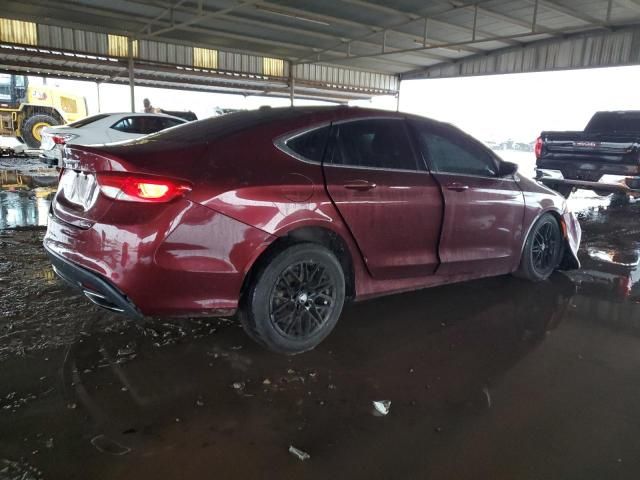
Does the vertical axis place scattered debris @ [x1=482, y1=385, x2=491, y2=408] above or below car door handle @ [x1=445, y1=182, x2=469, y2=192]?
below

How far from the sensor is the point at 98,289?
8.13 feet

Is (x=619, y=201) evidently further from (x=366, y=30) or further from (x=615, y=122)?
(x=366, y=30)

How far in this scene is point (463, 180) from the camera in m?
3.65

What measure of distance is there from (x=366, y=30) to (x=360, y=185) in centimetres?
1326

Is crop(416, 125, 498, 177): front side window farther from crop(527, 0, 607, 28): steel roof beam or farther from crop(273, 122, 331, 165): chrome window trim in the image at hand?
crop(527, 0, 607, 28): steel roof beam

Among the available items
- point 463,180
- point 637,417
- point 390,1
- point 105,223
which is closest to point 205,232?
point 105,223

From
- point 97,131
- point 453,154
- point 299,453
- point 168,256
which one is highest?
point 97,131

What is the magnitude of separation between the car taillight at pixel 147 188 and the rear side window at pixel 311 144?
28.5 inches

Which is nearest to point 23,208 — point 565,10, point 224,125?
point 224,125

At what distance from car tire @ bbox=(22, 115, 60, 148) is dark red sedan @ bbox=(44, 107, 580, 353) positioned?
16.4 m

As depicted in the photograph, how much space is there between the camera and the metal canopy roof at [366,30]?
1230 cm

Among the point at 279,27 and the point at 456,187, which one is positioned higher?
the point at 279,27

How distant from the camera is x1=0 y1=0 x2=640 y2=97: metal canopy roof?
12.3 meters

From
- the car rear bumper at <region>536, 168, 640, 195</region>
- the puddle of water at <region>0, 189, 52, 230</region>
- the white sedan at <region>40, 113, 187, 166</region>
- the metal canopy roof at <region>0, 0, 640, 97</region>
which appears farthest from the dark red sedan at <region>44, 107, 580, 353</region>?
the metal canopy roof at <region>0, 0, 640, 97</region>
